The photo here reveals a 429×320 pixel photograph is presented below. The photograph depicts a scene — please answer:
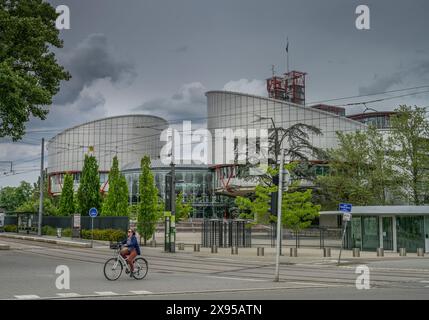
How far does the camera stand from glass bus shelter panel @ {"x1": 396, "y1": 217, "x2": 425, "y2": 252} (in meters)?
38.6

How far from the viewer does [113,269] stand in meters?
18.5

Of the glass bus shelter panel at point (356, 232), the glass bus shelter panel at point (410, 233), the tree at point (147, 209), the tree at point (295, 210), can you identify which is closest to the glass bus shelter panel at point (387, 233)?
the glass bus shelter panel at point (410, 233)

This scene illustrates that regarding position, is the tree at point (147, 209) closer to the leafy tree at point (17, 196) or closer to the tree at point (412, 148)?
the tree at point (412, 148)

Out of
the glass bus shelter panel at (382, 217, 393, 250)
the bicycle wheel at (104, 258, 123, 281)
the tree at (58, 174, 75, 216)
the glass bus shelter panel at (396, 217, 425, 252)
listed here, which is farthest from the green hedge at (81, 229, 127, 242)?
the bicycle wheel at (104, 258, 123, 281)

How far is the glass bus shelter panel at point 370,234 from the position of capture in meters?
40.7

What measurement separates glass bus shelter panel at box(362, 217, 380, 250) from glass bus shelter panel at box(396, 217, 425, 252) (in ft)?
5.21

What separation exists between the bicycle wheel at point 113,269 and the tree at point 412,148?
38476mm

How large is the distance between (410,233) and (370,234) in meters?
2.92

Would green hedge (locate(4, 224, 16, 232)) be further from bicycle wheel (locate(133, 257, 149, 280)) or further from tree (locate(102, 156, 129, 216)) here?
bicycle wheel (locate(133, 257, 149, 280))

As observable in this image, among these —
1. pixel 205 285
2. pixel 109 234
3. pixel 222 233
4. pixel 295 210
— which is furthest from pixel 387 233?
pixel 205 285

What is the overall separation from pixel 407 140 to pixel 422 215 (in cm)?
1606
